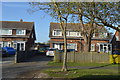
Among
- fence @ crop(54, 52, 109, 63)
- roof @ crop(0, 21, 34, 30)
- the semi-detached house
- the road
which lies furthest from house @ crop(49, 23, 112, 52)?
the road

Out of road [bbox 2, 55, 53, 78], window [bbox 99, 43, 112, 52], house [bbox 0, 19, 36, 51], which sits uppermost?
house [bbox 0, 19, 36, 51]

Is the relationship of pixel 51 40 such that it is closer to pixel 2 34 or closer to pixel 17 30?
pixel 17 30

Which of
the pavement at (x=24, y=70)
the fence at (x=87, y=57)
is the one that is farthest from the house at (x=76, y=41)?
the pavement at (x=24, y=70)

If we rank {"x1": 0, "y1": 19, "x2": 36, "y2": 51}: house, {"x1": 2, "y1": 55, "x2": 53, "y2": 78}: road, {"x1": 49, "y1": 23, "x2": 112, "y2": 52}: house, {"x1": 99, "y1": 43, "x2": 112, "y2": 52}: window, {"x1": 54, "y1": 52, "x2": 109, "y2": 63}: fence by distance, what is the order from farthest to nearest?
{"x1": 99, "y1": 43, "x2": 112, "y2": 52}: window < {"x1": 49, "y1": 23, "x2": 112, "y2": 52}: house < {"x1": 0, "y1": 19, "x2": 36, "y2": 51}: house < {"x1": 54, "y1": 52, "x2": 109, "y2": 63}: fence < {"x1": 2, "y1": 55, "x2": 53, "y2": 78}: road

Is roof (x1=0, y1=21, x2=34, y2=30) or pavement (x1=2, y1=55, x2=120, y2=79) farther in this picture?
roof (x1=0, y1=21, x2=34, y2=30)

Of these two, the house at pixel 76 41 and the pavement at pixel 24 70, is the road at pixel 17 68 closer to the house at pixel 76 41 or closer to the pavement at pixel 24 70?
the pavement at pixel 24 70

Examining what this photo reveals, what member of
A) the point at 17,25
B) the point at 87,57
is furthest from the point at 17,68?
the point at 17,25

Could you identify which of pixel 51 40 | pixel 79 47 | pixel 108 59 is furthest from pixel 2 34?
pixel 108 59

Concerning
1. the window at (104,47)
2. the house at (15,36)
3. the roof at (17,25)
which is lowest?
the window at (104,47)

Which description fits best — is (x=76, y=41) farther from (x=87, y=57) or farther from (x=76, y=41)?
(x=87, y=57)

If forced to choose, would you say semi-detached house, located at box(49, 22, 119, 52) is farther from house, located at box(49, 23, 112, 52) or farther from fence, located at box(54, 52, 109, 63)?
fence, located at box(54, 52, 109, 63)

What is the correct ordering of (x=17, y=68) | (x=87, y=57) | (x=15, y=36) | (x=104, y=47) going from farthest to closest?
(x=104, y=47) < (x=15, y=36) < (x=87, y=57) < (x=17, y=68)

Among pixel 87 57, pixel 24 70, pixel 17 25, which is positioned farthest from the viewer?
pixel 17 25

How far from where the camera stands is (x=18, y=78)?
9000 millimetres
